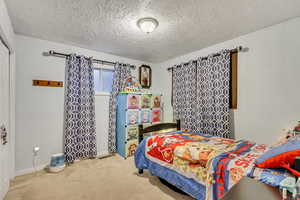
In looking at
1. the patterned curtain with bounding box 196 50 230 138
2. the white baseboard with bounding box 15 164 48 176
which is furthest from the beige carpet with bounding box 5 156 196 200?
the patterned curtain with bounding box 196 50 230 138

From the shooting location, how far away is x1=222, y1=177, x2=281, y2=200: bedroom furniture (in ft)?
2.07

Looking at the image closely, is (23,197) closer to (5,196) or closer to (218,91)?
(5,196)

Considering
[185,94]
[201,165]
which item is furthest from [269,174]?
[185,94]

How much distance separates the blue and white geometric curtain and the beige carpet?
1.42m

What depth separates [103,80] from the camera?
342 centimetres

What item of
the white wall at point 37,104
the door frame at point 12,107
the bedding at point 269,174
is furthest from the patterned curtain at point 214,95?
the door frame at point 12,107

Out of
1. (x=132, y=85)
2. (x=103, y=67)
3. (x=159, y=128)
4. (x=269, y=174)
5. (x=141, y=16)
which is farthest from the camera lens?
(x=132, y=85)

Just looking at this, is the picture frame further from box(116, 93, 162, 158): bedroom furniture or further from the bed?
the bed

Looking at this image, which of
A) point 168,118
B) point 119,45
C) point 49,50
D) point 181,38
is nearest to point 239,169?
point 181,38

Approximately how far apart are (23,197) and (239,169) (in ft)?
8.73

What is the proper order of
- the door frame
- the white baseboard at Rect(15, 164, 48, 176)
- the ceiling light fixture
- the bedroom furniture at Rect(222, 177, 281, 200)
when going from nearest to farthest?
the bedroom furniture at Rect(222, 177, 281, 200)
the ceiling light fixture
the door frame
the white baseboard at Rect(15, 164, 48, 176)

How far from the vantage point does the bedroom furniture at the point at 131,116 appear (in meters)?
3.16

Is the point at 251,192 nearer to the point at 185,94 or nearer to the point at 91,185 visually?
the point at 91,185

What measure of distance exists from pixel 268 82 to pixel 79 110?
3513mm
